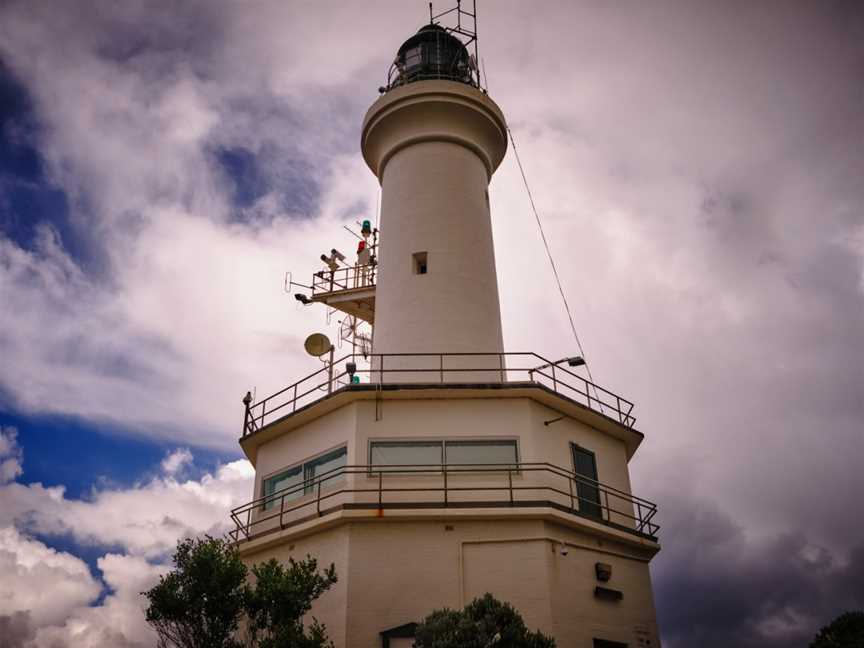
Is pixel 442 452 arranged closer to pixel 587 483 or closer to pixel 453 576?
pixel 453 576

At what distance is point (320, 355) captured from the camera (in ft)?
80.7

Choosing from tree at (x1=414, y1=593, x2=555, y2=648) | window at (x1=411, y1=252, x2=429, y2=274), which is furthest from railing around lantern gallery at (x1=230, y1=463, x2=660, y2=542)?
window at (x1=411, y1=252, x2=429, y2=274)

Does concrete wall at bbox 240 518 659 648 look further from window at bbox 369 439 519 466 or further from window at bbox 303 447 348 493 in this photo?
window at bbox 369 439 519 466

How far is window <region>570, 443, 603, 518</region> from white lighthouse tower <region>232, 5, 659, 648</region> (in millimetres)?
65

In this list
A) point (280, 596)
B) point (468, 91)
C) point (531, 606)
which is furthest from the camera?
point (468, 91)

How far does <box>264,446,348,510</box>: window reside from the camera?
2014 cm

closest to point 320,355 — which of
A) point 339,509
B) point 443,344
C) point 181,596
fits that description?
point 443,344

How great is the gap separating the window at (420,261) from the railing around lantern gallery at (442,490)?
6.65m

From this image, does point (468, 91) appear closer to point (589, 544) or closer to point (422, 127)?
point (422, 127)

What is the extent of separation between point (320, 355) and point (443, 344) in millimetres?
4356

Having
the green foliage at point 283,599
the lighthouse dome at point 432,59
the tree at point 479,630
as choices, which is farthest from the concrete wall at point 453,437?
the lighthouse dome at point 432,59

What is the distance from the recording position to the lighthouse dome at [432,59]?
28.3 metres

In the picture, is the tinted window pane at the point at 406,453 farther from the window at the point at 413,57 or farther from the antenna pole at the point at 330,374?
the window at the point at 413,57

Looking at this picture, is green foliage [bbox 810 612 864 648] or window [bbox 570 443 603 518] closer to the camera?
green foliage [bbox 810 612 864 648]
